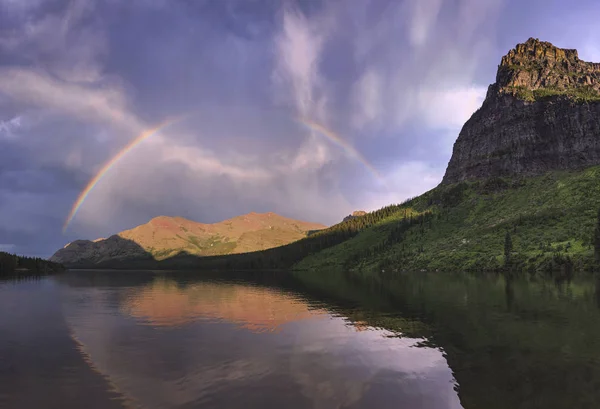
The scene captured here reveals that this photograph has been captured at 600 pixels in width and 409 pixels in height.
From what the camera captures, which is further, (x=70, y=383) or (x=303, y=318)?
(x=303, y=318)

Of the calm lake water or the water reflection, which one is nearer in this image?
the calm lake water

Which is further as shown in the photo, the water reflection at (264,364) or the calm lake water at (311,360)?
the water reflection at (264,364)

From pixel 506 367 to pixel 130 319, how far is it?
5094 centimetres

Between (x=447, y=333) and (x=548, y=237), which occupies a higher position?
(x=548, y=237)

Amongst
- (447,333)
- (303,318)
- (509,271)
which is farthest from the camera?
(509,271)

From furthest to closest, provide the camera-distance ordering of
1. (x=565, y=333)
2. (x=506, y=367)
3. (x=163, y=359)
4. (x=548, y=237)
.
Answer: (x=548, y=237) < (x=565, y=333) < (x=163, y=359) < (x=506, y=367)

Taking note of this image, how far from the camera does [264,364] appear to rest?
29469 millimetres

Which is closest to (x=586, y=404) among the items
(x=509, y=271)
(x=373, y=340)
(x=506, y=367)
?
(x=506, y=367)

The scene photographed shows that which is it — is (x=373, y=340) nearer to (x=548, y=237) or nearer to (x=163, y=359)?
(x=163, y=359)

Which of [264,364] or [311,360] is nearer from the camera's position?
[264,364]

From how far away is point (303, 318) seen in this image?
5522 centimetres

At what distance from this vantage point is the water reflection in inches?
866

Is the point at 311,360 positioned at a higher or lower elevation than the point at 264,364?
lower

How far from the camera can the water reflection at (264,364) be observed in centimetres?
2200
